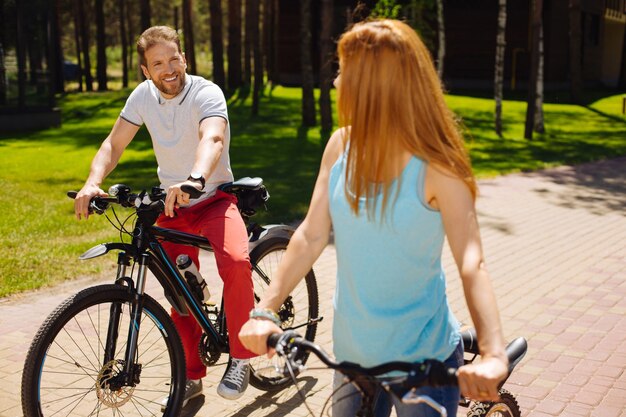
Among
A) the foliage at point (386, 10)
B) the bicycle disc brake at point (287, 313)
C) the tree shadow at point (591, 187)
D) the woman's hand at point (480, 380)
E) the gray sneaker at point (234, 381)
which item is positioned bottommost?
the tree shadow at point (591, 187)

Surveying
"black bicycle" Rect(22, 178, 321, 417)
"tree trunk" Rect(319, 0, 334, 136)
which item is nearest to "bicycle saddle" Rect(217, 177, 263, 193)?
"black bicycle" Rect(22, 178, 321, 417)

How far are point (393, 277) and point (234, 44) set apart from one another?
30.8 metres

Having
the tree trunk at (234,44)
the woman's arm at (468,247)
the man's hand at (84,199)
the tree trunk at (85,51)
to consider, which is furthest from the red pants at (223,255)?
the tree trunk at (85,51)

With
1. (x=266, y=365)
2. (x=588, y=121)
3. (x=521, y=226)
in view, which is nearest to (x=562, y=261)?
(x=521, y=226)

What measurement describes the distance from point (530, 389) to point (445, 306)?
9.72 ft

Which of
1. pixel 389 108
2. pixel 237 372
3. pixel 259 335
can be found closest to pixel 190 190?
pixel 237 372

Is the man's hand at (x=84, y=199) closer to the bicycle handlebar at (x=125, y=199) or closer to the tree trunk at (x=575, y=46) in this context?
the bicycle handlebar at (x=125, y=199)

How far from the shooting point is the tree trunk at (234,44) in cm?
3188

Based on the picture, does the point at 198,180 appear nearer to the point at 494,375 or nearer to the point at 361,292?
the point at 361,292

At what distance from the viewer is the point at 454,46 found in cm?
3928

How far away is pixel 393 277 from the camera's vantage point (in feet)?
7.66

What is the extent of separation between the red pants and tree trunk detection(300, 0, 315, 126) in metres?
17.1

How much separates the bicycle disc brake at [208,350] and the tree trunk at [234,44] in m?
28.3

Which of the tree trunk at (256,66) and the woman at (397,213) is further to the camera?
the tree trunk at (256,66)
